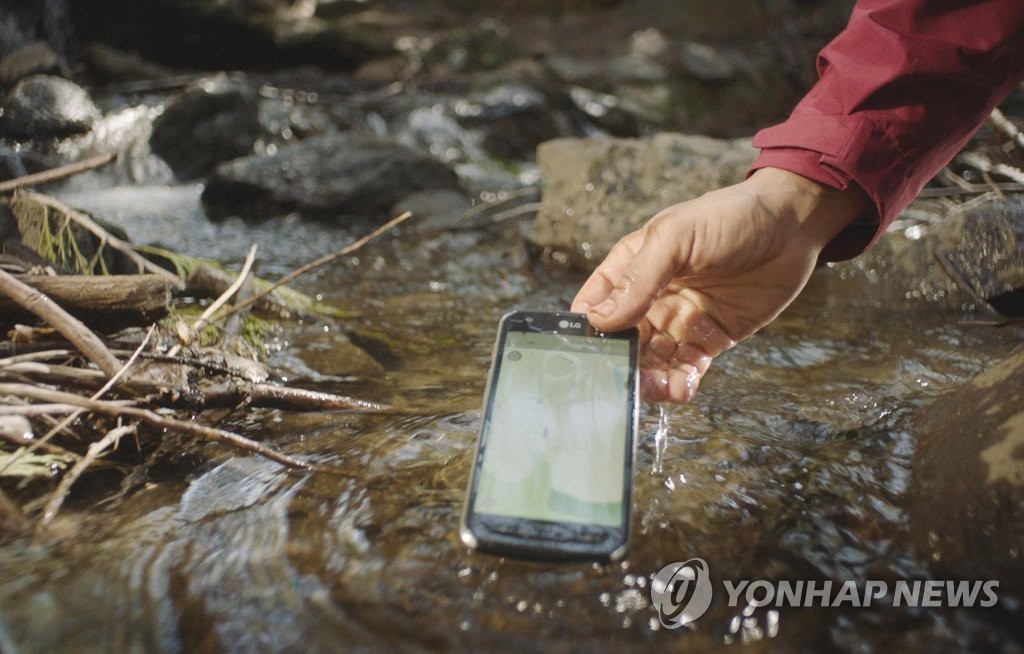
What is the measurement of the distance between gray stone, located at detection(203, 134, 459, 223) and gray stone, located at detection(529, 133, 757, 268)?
1.96 m

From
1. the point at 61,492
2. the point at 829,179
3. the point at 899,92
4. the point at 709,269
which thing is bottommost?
the point at 61,492

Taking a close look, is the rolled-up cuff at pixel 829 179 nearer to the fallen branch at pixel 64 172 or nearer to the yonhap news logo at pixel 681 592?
the yonhap news logo at pixel 681 592

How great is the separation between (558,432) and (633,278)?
1.52ft

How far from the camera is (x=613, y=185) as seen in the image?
5027 millimetres

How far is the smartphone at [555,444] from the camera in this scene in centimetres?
161

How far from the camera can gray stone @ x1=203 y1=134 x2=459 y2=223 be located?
21.0 ft

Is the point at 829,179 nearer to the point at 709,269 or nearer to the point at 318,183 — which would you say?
the point at 709,269

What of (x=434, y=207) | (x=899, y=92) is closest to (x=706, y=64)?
(x=434, y=207)

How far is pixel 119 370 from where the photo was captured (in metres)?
2.02

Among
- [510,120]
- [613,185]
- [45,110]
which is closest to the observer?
[613,185]

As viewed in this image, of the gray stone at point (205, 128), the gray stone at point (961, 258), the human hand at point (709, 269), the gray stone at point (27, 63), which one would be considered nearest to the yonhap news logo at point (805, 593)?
the human hand at point (709, 269)

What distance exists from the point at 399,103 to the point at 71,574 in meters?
9.85

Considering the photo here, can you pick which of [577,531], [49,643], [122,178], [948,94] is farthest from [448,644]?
[122,178]

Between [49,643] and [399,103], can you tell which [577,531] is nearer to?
[49,643]
